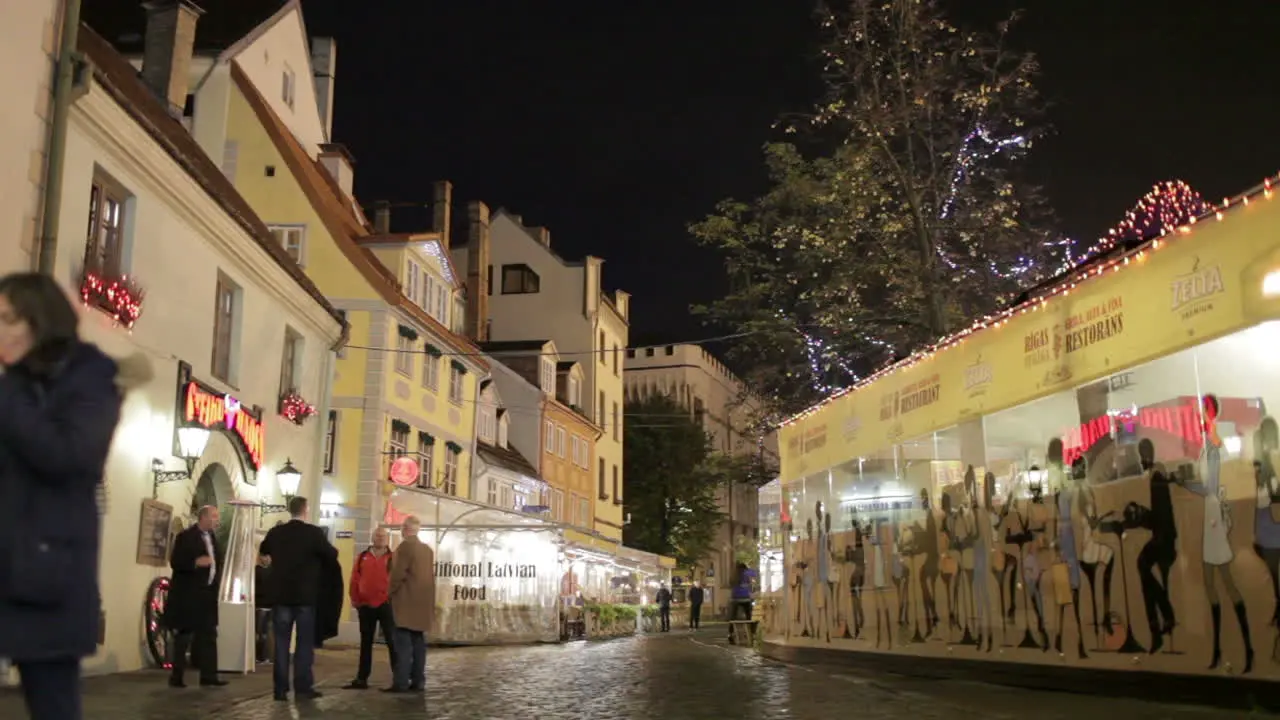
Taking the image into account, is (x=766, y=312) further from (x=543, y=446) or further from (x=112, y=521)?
(x=543, y=446)

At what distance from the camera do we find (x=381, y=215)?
39594 millimetres

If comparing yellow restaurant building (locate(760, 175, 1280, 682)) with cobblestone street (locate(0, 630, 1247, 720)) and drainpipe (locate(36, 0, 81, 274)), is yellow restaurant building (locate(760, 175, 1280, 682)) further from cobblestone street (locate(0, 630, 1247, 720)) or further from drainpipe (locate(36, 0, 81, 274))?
drainpipe (locate(36, 0, 81, 274))

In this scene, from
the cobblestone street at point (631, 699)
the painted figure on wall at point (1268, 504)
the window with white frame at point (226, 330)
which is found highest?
the window with white frame at point (226, 330)

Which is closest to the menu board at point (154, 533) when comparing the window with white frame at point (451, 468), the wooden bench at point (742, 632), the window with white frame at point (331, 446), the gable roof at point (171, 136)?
the gable roof at point (171, 136)

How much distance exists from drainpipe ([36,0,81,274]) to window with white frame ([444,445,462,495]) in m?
22.9

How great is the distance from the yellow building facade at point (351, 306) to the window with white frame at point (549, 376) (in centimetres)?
1514

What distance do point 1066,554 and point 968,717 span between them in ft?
9.19

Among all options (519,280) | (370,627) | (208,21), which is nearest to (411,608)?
(370,627)

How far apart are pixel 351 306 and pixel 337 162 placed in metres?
5.29

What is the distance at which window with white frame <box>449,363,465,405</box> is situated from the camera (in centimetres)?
3562

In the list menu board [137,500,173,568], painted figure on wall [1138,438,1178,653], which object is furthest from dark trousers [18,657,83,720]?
menu board [137,500,173,568]

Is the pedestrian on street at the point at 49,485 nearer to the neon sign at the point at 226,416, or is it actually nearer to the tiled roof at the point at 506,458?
the neon sign at the point at 226,416

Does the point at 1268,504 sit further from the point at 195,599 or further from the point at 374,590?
the point at 195,599

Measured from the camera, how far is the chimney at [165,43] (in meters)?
22.0
